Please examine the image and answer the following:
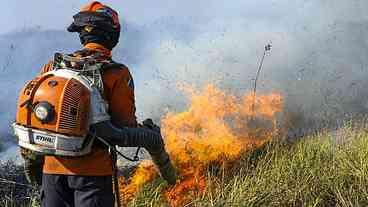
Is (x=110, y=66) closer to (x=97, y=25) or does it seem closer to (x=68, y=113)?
(x=97, y=25)

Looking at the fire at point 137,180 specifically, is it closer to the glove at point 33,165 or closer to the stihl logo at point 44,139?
the glove at point 33,165

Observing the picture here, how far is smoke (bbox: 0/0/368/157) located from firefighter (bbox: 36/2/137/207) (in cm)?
359

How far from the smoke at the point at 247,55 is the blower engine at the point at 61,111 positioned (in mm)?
3767

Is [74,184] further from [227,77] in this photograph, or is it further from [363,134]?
[227,77]

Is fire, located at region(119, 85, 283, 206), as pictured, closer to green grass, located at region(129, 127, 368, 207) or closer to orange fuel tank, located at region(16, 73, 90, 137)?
green grass, located at region(129, 127, 368, 207)

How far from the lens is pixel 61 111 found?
8.50 ft

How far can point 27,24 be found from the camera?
10.8 metres

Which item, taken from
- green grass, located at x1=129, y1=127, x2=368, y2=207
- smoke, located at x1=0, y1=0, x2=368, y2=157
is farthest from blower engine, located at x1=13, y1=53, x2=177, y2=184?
smoke, located at x1=0, y1=0, x2=368, y2=157

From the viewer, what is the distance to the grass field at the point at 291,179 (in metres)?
3.90

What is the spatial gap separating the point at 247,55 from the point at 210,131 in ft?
8.32

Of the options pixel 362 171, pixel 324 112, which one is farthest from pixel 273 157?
pixel 324 112

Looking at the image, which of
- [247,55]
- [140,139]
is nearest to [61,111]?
[140,139]

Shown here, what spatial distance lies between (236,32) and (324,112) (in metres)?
2.08

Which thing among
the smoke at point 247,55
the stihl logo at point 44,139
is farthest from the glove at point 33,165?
the smoke at point 247,55
